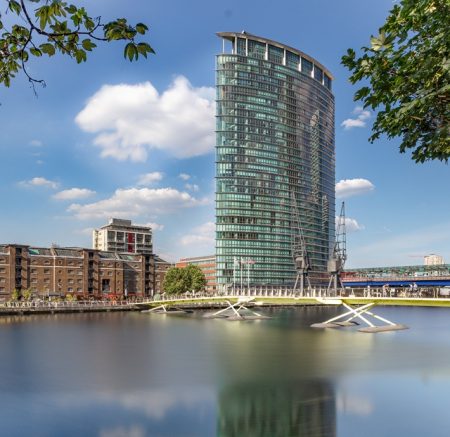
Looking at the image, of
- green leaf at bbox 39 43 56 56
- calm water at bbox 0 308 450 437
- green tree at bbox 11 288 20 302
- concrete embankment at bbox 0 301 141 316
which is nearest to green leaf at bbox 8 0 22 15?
green leaf at bbox 39 43 56 56

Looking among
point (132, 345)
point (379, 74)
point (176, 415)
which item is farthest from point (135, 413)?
point (132, 345)

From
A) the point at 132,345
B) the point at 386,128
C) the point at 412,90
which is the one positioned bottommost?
the point at 132,345

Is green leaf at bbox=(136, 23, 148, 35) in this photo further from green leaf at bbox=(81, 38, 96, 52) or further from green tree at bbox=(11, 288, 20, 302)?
green tree at bbox=(11, 288, 20, 302)

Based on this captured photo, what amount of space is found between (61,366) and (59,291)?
132 metres

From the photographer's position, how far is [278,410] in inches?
1528

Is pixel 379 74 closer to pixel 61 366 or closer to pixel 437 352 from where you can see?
pixel 61 366

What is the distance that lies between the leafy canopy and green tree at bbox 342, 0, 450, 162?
177 m

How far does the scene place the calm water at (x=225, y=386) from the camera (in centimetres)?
3553

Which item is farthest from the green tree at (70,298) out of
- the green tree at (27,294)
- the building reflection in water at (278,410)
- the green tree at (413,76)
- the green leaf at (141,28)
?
the green leaf at (141,28)

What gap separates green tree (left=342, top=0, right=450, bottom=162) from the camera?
14570 mm

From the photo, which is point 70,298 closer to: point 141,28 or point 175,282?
point 175,282

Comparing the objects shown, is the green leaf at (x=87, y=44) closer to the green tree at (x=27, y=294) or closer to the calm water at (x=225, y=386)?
the calm water at (x=225, y=386)

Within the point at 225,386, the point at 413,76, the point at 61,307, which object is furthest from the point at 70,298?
the point at 413,76

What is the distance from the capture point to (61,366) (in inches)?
2410
